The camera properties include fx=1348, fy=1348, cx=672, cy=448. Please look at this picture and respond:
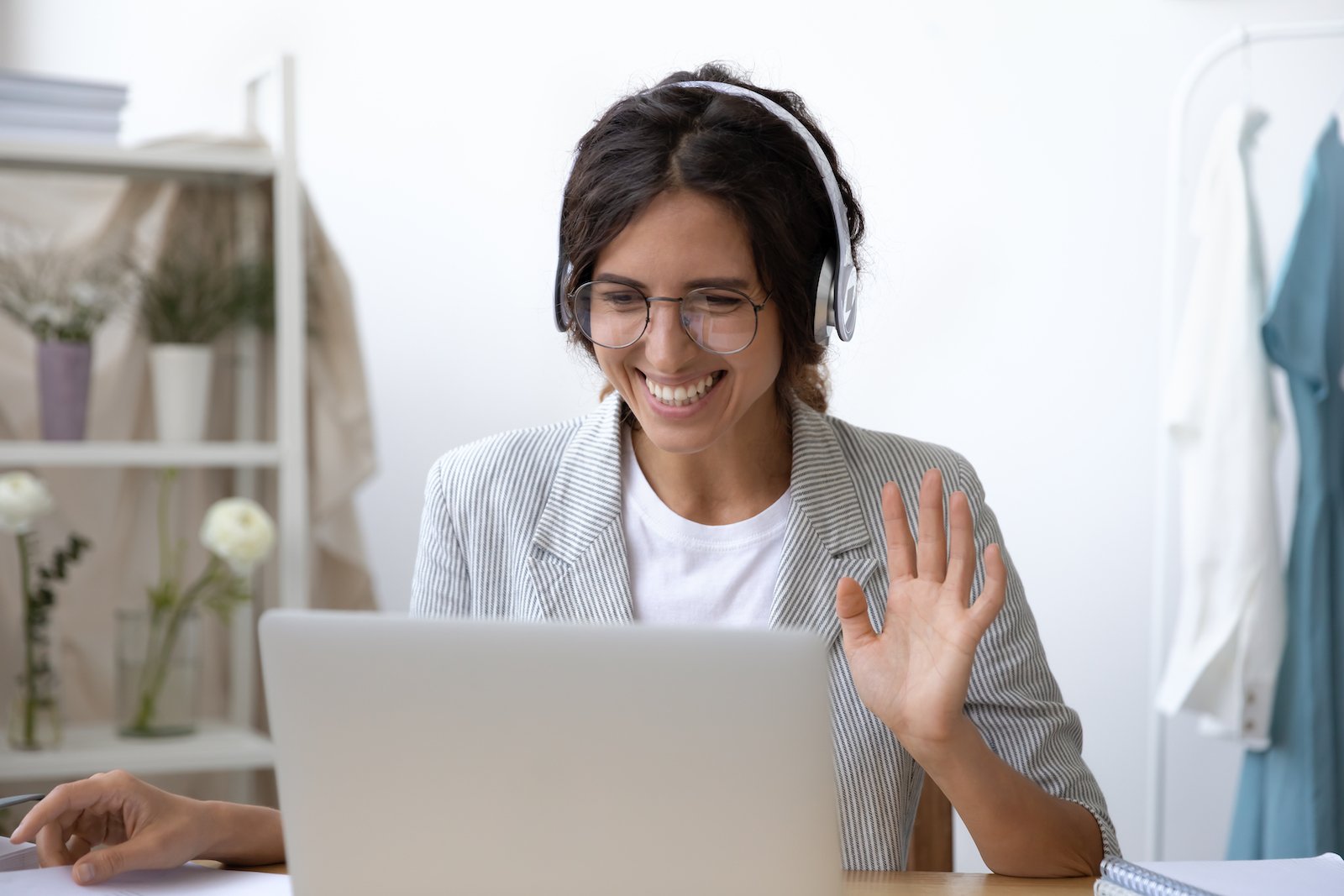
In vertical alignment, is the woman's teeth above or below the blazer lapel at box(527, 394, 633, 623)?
above

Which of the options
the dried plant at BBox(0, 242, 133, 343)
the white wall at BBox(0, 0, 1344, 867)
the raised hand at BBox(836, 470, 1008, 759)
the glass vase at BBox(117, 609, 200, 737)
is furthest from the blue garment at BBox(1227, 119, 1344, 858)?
the dried plant at BBox(0, 242, 133, 343)

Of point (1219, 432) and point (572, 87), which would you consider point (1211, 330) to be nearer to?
point (1219, 432)

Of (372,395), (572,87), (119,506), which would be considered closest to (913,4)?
(572,87)

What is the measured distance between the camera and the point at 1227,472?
203 cm

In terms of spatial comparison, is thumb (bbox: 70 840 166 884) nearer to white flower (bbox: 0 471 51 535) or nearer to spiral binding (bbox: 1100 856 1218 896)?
spiral binding (bbox: 1100 856 1218 896)

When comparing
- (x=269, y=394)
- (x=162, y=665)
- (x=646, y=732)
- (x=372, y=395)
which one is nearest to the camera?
(x=646, y=732)

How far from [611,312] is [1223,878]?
69cm

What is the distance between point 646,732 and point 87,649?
2030 millimetres

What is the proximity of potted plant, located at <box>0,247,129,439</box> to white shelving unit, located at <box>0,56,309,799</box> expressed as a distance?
2.3 inches

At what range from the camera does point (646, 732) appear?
0.67 metres

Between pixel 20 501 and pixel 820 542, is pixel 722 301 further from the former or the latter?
pixel 20 501

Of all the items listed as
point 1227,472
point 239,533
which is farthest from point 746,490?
point 239,533

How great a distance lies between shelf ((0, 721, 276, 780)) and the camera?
7.02 feet

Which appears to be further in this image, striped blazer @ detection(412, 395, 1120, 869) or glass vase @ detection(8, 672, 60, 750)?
glass vase @ detection(8, 672, 60, 750)
